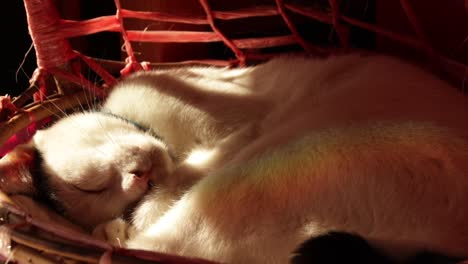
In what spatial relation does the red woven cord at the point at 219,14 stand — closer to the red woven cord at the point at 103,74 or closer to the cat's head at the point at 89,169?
the red woven cord at the point at 103,74

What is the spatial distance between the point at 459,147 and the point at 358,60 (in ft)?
1.22

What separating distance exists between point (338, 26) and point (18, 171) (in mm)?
705

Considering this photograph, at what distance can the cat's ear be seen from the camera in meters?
0.85

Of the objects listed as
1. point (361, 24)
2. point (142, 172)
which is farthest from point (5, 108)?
point (361, 24)

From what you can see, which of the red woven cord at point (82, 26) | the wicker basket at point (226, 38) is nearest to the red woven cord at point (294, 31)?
the wicker basket at point (226, 38)

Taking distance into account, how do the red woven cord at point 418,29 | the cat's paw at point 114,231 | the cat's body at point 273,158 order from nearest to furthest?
1. the cat's body at point 273,158
2. the cat's paw at point 114,231
3. the red woven cord at point 418,29

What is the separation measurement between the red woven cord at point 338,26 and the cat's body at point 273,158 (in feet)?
0.48

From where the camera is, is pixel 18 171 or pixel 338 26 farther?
pixel 338 26

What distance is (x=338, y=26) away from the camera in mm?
1085

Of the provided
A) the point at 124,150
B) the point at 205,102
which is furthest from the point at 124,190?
the point at 205,102

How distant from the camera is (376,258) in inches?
19.8

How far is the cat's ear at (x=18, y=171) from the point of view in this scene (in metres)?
0.85

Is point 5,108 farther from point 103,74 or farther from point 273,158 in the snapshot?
point 273,158

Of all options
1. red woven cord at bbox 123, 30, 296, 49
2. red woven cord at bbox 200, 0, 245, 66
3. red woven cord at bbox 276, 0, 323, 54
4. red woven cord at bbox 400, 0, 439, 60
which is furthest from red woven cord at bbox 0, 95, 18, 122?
red woven cord at bbox 400, 0, 439, 60
